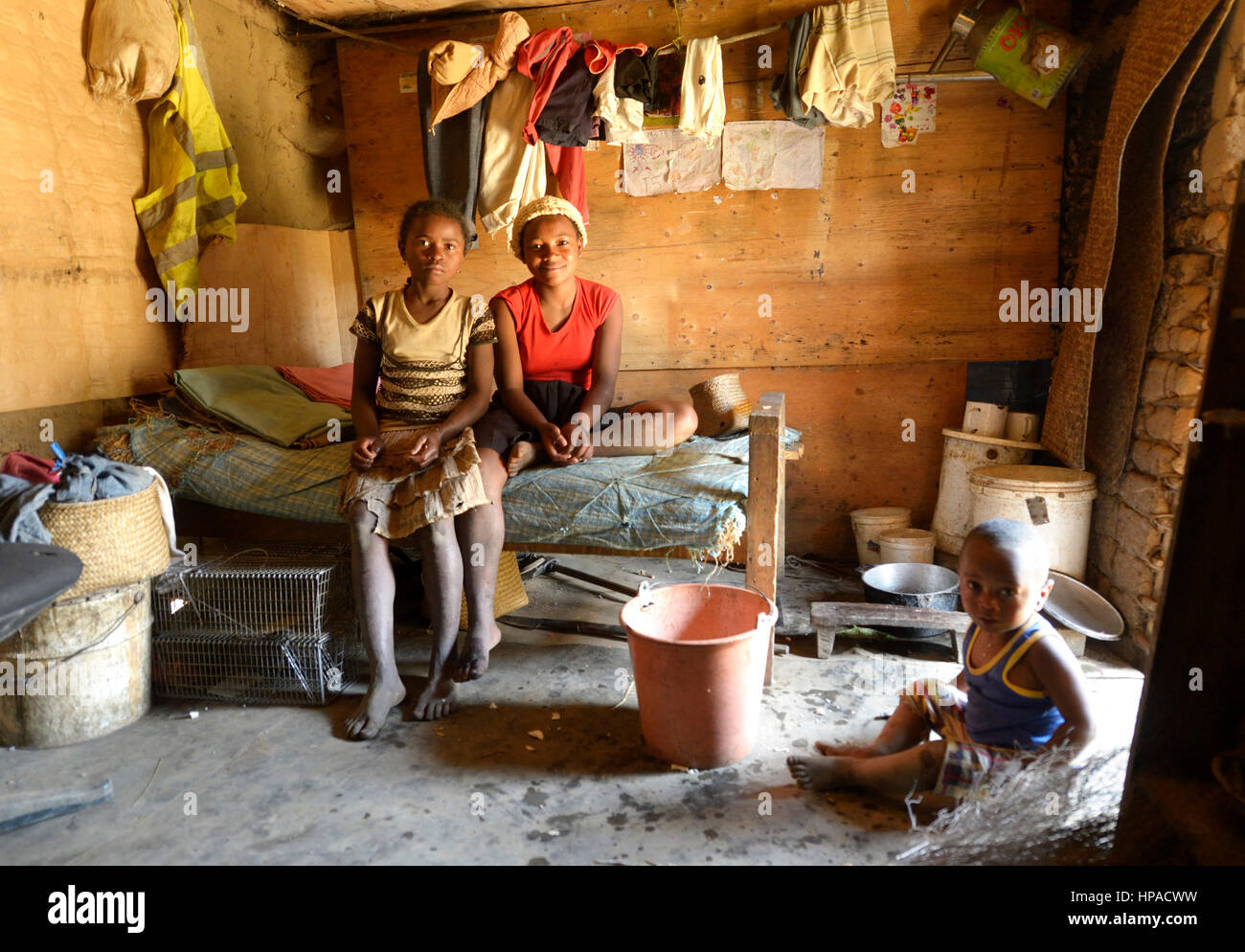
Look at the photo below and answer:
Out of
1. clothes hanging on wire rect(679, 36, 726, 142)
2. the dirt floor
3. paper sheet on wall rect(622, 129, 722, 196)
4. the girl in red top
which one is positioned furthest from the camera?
paper sheet on wall rect(622, 129, 722, 196)

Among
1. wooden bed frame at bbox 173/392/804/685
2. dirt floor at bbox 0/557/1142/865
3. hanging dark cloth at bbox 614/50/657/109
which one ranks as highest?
hanging dark cloth at bbox 614/50/657/109

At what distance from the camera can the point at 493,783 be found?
7.30 feet

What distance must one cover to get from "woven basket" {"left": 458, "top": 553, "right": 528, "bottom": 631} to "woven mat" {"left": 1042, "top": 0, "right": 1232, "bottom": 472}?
2468 mm

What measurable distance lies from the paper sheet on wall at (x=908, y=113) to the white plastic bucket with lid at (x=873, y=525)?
1928 millimetres

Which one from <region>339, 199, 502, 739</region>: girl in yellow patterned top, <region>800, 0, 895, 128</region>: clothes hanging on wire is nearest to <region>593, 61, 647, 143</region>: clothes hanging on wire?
<region>800, 0, 895, 128</region>: clothes hanging on wire

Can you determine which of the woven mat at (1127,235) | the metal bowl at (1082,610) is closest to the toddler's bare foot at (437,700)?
the metal bowl at (1082,610)

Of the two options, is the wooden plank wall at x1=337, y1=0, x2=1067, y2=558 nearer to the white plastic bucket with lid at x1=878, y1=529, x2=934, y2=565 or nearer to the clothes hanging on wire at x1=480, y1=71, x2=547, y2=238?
the white plastic bucket with lid at x1=878, y1=529, x2=934, y2=565

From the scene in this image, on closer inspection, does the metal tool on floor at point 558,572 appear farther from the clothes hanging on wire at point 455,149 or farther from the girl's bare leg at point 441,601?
the clothes hanging on wire at point 455,149

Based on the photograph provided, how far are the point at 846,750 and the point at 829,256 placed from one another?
2.81 m

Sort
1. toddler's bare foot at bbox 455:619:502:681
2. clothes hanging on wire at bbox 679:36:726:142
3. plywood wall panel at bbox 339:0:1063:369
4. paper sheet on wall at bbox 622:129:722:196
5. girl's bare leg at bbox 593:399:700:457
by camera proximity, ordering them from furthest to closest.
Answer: paper sheet on wall at bbox 622:129:722:196
plywood wall panel at bbox 339:0:1063:369
clothes hanging on wire at bbox 679:36:726:142
girl's bare leg at bbox 593:399:700:457
toddler's bare foot at bbox 455:619:502:681

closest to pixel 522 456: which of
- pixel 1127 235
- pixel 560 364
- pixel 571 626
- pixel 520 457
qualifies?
pixel 520 457

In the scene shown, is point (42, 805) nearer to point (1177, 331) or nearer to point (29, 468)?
point (29, 468)

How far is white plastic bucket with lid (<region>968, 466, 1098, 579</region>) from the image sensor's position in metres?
3.22

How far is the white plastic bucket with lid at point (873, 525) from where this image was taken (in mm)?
4090
